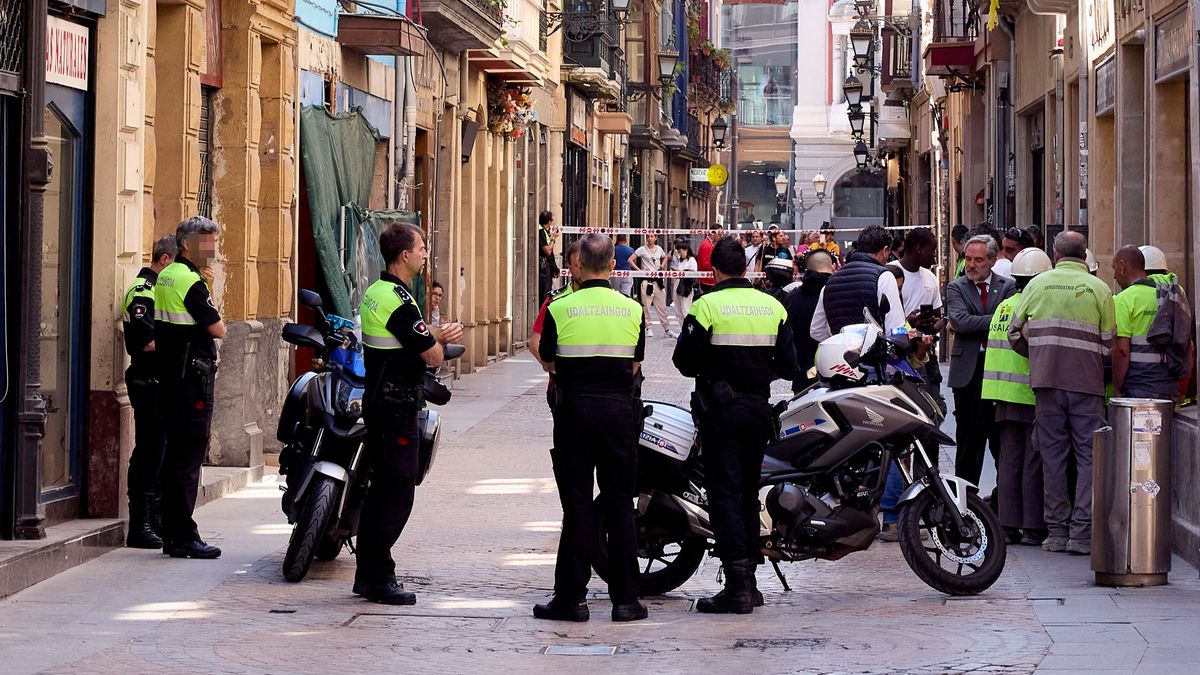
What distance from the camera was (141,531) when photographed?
1099 cm

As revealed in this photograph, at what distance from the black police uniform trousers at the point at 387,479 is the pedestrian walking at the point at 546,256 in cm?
2060

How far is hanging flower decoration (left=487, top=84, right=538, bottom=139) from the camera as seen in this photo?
27938mm

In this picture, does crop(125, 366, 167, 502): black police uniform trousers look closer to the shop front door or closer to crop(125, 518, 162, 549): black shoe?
crop(125, 518, 162, 549): black shoe

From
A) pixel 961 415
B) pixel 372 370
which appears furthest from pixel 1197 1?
pixel 372 370

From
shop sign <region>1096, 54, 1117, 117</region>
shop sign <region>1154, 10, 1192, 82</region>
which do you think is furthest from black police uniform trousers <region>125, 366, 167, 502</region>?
shop sign <region>1096, 54, 1117, 117</region>

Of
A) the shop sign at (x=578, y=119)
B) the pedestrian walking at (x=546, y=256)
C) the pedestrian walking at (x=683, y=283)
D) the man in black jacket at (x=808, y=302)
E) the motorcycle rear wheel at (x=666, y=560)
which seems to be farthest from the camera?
the shop sign at (x=578, y=119)

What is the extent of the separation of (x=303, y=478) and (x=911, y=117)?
1448 inches

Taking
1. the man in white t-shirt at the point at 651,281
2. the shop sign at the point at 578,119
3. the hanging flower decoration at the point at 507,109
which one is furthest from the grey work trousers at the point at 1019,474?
the shop sign at the point at 578,119

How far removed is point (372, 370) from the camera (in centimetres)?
955

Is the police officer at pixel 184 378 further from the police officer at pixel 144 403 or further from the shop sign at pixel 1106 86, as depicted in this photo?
the shop sign at pixel 1106 86

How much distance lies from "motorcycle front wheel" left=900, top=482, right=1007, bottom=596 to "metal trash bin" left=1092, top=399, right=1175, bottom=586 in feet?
1.78

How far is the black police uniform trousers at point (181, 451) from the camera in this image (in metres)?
10.6

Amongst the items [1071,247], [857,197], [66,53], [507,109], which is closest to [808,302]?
[1071,247]

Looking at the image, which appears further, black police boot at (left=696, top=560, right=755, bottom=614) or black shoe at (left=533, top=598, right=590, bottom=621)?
black police boot at (left=696, top=560, right=755, bottom=614)
